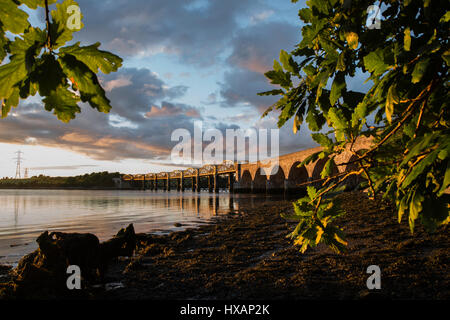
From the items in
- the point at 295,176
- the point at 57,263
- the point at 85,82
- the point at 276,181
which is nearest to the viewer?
the point at 85,82

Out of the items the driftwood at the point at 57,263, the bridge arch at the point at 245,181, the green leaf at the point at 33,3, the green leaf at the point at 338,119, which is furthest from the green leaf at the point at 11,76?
the bridge arch at the point at 245,181

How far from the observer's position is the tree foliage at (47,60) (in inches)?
42.2

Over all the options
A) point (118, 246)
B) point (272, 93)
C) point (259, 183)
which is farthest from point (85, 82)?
point (259, 183)

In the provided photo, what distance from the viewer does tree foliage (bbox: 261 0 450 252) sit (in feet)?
4.95

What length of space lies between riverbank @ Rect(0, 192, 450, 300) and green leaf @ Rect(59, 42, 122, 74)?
12.4 feet

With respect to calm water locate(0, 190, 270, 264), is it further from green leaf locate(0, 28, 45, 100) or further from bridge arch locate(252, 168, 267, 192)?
bridge arch locate(252, 168, 267, 192)

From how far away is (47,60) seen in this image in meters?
1.08

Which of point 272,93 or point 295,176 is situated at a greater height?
point 272,93

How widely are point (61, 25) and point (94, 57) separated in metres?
0.16

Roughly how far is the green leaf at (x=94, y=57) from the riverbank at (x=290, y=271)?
148 inches

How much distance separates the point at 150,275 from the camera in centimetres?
525

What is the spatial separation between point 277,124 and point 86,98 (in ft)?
5.43

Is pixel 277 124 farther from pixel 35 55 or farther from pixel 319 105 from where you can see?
pixel 35 55

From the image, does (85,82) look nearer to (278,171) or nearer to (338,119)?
(338,119)
